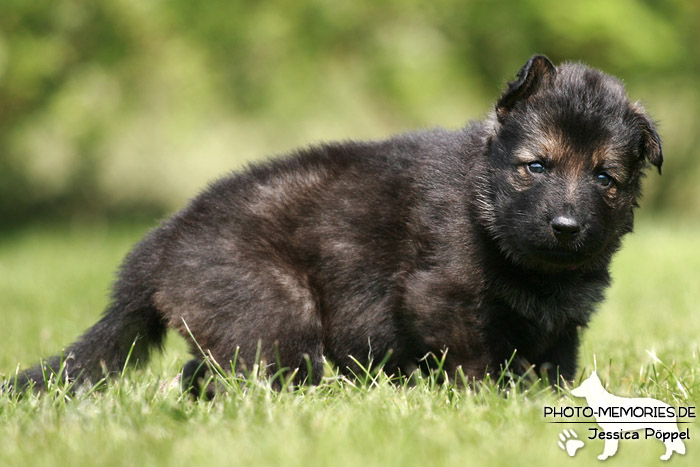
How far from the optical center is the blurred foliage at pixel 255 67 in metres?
10.8

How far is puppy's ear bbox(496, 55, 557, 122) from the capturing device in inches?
144

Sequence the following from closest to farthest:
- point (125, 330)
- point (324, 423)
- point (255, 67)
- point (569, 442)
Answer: point (569, 442) → point (324, 423) → point (125, 330) → point (255, 67)

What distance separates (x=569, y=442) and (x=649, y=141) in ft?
5.20

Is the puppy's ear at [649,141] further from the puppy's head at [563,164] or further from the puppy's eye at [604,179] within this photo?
the puppy's eye at [604,179]

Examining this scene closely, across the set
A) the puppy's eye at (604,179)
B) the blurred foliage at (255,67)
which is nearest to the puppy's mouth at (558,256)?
the puppy's eye at (604,179)

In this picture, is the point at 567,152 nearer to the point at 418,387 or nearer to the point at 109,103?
Answer: the point at 418,387

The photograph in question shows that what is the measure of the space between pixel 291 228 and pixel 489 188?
931 mm

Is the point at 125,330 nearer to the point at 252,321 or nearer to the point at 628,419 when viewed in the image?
the point at 252,321

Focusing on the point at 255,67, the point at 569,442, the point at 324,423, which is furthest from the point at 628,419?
the point at 255,67

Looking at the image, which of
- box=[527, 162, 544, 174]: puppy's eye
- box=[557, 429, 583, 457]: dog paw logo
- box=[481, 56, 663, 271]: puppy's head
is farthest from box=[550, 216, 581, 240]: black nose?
box=[557, 429, 583, 457]: dog paw logo

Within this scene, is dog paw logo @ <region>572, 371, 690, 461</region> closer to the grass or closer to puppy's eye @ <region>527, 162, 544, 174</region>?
the grass

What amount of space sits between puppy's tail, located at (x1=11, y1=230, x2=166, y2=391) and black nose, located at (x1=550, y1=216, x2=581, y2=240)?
1.79 metres

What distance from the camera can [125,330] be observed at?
3.89 metres

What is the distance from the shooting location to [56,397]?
11.5 feet
